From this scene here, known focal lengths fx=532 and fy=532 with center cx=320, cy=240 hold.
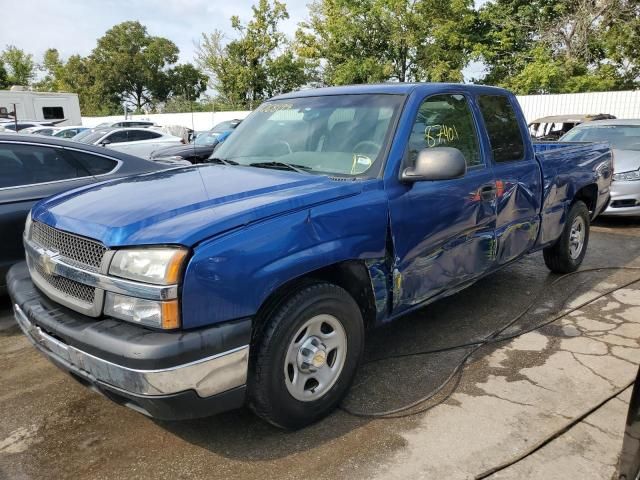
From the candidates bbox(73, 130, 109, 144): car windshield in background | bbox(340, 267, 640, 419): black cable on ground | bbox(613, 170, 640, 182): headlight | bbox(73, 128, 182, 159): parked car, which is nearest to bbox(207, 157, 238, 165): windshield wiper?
bbox(340, 267, 640, 419): black cable on ground

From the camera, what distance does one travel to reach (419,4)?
30.2 m

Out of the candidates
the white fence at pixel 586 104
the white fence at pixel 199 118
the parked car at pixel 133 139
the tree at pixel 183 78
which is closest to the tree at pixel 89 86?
the tree at pixel 183 78

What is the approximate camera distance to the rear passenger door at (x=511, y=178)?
4059 millimetres

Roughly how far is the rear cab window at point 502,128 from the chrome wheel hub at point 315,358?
203cm

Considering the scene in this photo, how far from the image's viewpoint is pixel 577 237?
5.55m

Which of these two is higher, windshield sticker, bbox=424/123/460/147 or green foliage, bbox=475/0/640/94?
green foliage, bbox=475/0/640/94

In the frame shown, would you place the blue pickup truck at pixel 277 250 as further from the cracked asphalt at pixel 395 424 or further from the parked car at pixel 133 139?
the parked car at pixel 133 139

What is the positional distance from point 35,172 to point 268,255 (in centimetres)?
325

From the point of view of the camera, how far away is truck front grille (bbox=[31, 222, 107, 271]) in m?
2.48

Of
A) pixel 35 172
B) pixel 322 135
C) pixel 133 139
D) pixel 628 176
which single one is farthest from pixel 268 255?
pixel 133 139

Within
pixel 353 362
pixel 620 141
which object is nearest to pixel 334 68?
pixel 620 141

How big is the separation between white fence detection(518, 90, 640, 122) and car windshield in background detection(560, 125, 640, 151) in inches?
480

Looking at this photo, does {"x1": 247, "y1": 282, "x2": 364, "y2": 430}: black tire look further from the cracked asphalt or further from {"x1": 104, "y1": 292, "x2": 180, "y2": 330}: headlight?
{"x1": 104, "y1": 292, "x2": 180, "y2": 330}: headlight

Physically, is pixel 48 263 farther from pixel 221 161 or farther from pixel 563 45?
pixel 563 45
